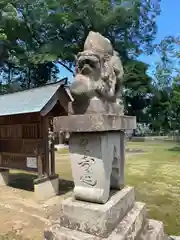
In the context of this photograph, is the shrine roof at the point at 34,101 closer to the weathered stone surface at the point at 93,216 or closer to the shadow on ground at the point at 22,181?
the shadow on ground at the point at 22,181

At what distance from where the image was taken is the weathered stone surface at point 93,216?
216cm

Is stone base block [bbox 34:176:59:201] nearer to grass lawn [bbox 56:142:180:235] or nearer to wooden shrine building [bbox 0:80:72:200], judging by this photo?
wooden shrine building [bbox 0:80:72:200]

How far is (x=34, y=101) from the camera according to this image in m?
5.79

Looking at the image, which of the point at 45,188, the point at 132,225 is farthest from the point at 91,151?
the point at 45,188

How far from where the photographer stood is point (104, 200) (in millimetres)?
2283

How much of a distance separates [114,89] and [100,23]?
20.2m

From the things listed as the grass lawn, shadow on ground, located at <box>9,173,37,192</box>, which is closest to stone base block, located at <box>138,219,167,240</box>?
the grass lawn

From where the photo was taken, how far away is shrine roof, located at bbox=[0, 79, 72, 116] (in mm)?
5383

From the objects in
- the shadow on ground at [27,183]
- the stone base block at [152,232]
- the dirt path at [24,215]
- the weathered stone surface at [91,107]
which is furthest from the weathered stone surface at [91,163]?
the shadow on ground at [27,183]

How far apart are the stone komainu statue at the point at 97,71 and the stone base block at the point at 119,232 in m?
1.38

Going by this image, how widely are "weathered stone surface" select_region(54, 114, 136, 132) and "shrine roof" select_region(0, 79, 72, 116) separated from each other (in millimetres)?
2950

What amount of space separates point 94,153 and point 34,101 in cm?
394

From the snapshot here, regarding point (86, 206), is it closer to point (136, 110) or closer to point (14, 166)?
point (14, 166)

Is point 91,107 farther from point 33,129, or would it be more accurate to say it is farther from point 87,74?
point 33,129
